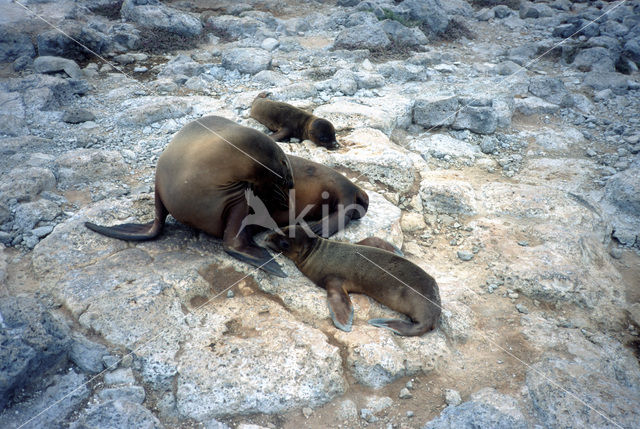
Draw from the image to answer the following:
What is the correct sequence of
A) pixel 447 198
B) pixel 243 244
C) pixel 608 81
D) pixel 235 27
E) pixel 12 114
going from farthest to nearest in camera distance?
pixel 235 27 < pixel 608 81 < pixel 12 114 < pixel 447 198 < pixel 243 244

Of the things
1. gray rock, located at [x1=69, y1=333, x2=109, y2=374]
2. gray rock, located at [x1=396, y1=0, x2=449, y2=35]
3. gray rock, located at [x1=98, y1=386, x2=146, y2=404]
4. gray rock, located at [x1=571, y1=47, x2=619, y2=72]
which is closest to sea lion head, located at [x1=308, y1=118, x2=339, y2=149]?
gray rock, located at [x1=69, y1=333, x2=109, y2=374]

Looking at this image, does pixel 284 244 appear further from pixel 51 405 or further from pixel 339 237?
pixel 51 405

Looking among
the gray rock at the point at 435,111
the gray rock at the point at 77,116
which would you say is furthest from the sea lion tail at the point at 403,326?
the gray rock at the point at 77,116

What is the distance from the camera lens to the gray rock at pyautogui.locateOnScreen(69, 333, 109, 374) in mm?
3137

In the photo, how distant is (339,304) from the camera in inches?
157

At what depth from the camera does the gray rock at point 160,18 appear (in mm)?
10695

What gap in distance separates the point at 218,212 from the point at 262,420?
1.83 m

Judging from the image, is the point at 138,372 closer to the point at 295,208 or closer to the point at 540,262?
the point at 295,208

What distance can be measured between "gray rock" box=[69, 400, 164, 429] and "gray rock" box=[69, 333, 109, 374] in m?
0.31

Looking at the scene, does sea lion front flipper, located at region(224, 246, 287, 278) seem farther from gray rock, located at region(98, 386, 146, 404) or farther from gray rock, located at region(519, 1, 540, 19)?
gray rock, located at region(519, 1, 540, 19)

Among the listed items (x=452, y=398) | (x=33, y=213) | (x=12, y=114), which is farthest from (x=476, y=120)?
(x=12, y=114)

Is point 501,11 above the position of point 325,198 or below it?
above

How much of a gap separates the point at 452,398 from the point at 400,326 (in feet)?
2.37

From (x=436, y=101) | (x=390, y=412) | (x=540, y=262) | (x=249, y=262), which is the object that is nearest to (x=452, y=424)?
(x=390, y=412)
